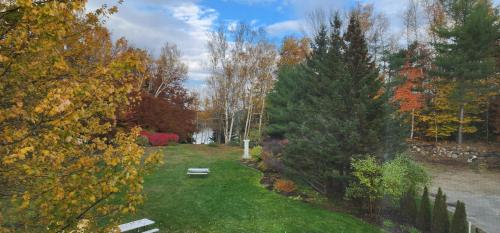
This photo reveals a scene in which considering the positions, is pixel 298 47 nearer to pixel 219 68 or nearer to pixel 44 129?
pixel 219 68

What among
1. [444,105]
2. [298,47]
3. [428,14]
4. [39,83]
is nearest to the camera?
[39,83]

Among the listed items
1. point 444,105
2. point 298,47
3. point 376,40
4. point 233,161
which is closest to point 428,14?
point 376,40

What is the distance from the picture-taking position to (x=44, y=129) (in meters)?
3.26

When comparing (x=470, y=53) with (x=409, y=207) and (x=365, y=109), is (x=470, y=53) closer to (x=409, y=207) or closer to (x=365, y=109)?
(x=365, y=109)

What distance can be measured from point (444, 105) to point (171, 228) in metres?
25.0

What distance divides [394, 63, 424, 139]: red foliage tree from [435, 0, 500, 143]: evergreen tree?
2471 millimetres

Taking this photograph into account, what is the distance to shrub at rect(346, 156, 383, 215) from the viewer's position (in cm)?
1105

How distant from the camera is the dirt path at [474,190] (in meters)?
12.0

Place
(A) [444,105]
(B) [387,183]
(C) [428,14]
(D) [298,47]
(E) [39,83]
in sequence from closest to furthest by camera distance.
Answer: (E) [39,83]
(B) [387,183]
(A) [444,105]
(C) [428,14]
(D) [298,47]

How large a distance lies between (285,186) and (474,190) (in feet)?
34.0

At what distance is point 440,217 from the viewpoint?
10.4 m

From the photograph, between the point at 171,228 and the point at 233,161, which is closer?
the point at 171,228

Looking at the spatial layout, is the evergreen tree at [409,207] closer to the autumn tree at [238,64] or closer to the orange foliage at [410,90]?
the orange foliage at [410,90]

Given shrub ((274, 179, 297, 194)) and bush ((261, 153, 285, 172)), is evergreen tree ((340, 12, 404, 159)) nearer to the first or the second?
shrub ((274, 179, 297, 194))
